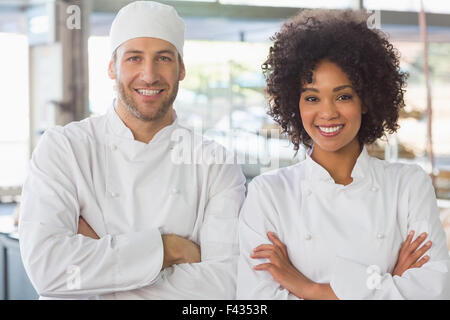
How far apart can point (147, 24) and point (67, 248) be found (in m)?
0.44

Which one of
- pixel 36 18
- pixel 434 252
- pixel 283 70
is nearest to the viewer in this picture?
pixel 434 252

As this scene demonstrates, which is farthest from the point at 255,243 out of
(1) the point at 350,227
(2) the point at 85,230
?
(2) the point at 85,230

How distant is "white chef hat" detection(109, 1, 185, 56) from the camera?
3.46 ft

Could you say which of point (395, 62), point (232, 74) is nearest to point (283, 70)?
point (232, 74)

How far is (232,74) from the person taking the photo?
116cm

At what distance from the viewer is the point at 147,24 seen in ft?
3.48

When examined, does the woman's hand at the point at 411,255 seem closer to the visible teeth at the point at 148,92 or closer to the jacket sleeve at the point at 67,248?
the jacket sleeve at the point at 67,248

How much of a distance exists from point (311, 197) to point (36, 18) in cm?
70

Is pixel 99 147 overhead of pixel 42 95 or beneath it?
beneath

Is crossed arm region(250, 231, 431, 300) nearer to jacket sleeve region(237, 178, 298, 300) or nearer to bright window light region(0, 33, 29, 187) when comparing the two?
jacket sleeve region(237, 178, 298, 300)

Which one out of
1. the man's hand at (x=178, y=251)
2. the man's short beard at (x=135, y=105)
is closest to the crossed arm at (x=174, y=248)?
the man's hand at (x=178, y=251)

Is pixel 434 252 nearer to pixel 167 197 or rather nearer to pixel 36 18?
pixel 167 197

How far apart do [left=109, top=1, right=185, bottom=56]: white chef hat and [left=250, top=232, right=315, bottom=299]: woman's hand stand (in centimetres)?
41
